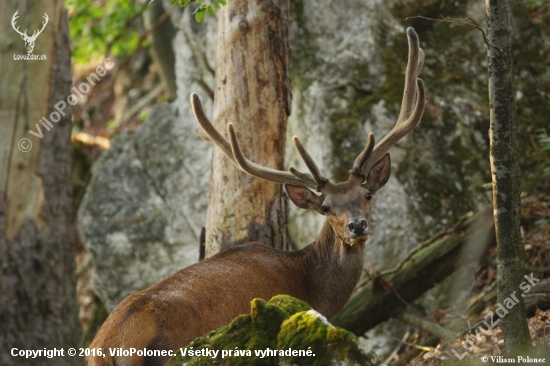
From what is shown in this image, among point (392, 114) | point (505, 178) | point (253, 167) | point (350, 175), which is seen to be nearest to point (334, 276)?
point (350, 175)

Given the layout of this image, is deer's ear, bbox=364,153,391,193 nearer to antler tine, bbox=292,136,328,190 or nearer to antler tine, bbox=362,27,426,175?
antler tine, bbox=362,27,426,175

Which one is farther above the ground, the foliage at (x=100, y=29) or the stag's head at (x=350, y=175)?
the foliage at (x=100, y=29)

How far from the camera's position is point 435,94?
1058 cm

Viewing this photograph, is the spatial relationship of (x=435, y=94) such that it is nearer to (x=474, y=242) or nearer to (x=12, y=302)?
(x=474, y=242)

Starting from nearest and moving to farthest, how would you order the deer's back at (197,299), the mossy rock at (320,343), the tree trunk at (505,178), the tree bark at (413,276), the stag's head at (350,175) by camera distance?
the mossy rock at (320,343)
the deer's back at (197,299)
the tree trunk at (505,178)
the stag's head at (350,175)
the tree bark at (413,276)

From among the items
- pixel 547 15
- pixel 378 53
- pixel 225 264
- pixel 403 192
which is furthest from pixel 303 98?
pixel 225 264

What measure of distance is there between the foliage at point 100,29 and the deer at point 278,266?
798 cm

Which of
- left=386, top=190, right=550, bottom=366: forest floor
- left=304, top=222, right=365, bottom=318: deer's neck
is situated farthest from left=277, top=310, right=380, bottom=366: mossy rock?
left=304, top=222, right=365, bottom=318: deer's neck

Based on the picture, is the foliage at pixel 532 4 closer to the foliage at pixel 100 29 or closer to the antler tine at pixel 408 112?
the antler tine at pixel 408 112

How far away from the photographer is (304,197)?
7434 mm

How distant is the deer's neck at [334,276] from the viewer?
7.39 m

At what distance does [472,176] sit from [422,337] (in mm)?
2374

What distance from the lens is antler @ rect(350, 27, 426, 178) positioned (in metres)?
7.14

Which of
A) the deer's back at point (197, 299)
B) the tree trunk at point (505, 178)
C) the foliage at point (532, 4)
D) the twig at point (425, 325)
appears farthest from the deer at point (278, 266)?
the foliage at point (532, 4)
